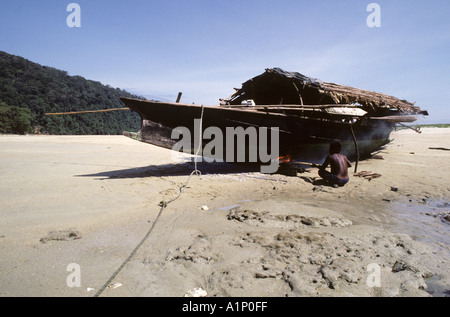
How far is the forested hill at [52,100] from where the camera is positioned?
39125mm

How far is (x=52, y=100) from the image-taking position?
4403cm

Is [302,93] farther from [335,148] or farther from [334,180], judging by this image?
[334,180]

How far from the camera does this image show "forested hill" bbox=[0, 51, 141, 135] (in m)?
39.1

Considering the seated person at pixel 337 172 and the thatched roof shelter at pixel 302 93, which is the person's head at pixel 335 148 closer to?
the seated person at pixel 337 172

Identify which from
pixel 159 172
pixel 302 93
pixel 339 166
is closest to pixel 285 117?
pixel 339 166

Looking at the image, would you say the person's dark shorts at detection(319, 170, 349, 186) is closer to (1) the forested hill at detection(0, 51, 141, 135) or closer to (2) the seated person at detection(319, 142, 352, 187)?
(2) the seated person at detection(319, 142, 352, 187)

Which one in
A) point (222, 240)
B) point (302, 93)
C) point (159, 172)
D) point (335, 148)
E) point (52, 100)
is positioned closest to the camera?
point (222, 240)

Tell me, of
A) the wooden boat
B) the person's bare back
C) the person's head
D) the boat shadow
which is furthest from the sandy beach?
the wooden boat

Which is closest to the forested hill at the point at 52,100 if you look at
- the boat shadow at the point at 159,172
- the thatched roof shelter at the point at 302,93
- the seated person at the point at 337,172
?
the boat shadow at the point at 159,172

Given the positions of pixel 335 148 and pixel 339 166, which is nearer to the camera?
pixel 339 166

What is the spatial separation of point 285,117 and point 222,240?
4.60 metres

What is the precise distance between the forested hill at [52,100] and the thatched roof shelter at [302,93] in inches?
1389

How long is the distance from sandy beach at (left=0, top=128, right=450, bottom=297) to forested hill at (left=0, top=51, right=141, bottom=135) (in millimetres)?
37106

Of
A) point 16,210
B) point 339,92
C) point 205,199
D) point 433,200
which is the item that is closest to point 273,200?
point 205,199
